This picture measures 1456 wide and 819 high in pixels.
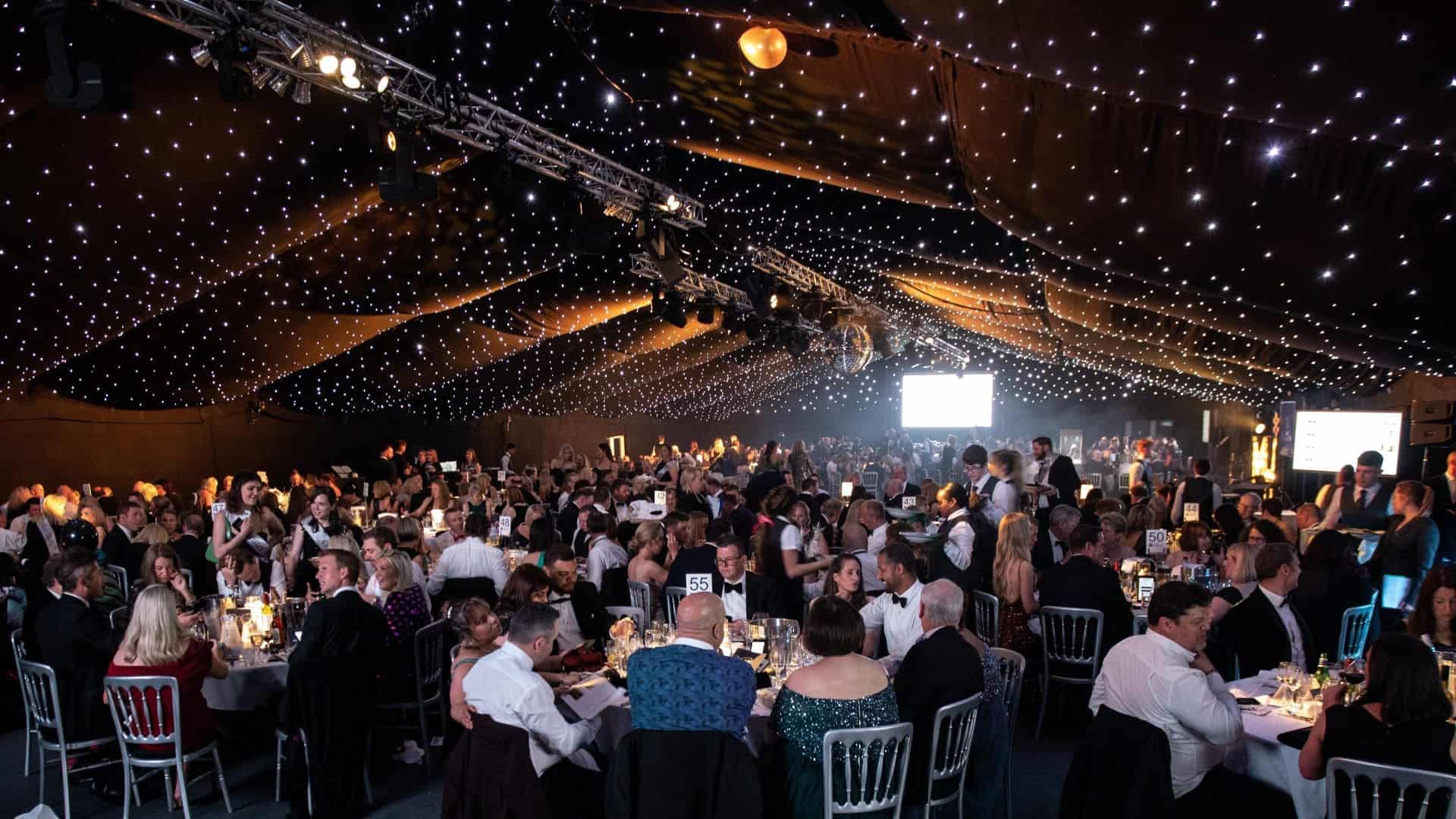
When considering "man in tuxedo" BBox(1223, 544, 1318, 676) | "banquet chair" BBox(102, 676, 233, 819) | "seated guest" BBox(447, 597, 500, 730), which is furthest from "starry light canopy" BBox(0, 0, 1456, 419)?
"banquet chair" BBox(102, 676, 233, 819)

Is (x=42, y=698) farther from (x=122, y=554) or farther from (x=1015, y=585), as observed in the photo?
(x=1015, y=585)

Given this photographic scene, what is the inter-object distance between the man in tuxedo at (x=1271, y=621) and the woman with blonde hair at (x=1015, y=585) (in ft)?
4.25

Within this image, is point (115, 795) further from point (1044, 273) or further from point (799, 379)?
point (799, 379)

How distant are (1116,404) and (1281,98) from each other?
2393 centimetres

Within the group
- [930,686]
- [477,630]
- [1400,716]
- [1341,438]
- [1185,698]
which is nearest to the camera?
[1400,716]

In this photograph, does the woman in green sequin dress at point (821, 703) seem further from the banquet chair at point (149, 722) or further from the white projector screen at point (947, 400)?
the white projector screen at point (947, 400)

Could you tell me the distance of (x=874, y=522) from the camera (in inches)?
307

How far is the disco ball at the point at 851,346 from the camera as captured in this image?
18.6 meters

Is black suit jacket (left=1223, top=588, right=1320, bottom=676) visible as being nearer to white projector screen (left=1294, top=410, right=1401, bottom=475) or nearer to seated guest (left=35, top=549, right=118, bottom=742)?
seated guest (left=35, top=549, right=118, bottom=742)

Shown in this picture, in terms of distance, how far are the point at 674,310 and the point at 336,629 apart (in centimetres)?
864

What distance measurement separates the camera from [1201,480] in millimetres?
10188

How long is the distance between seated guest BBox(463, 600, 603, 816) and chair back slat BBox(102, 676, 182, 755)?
183 cm

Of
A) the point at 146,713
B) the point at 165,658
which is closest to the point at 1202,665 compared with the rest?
the point at 165,658

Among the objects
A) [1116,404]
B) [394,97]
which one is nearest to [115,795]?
[394,97]
